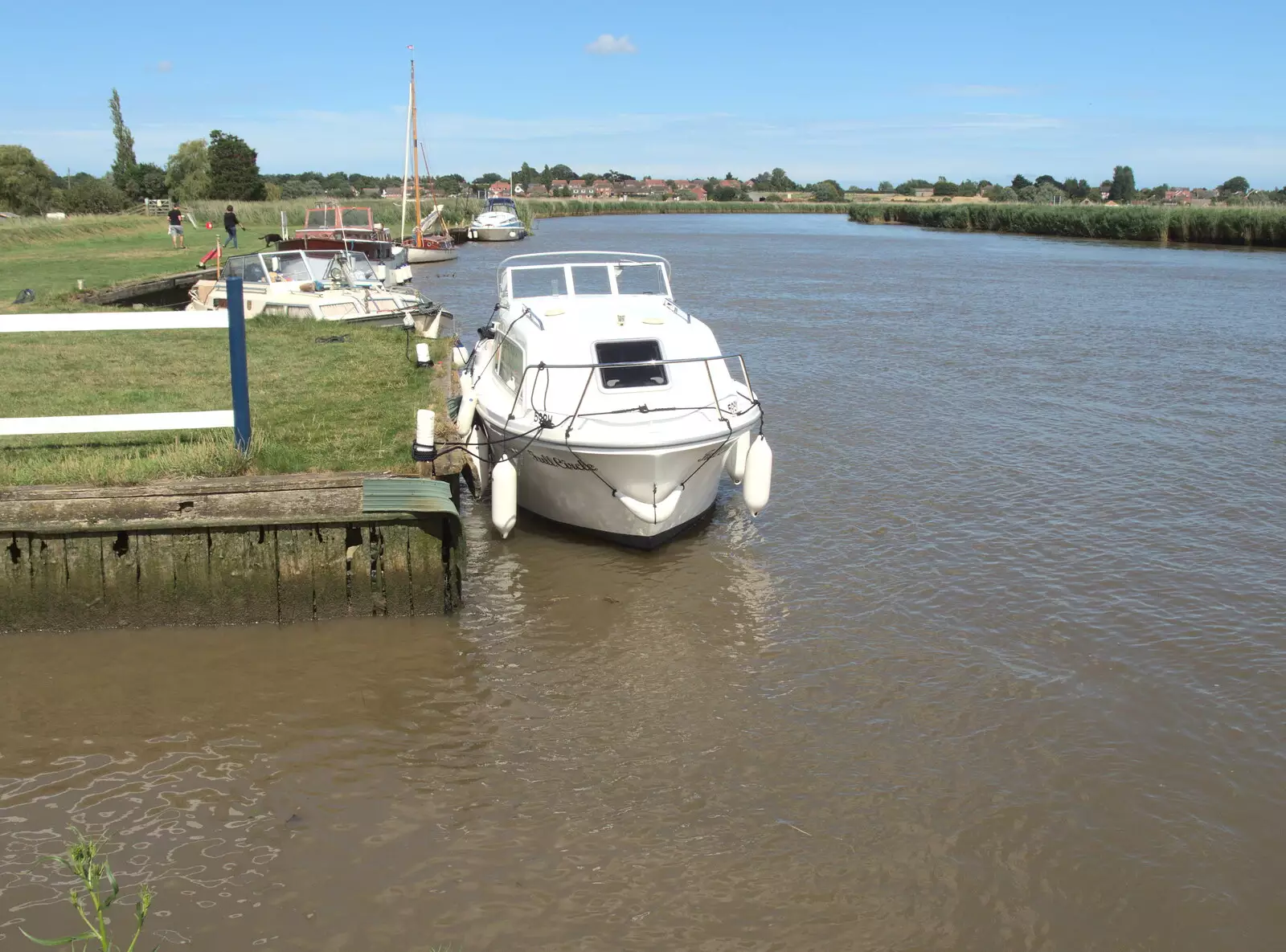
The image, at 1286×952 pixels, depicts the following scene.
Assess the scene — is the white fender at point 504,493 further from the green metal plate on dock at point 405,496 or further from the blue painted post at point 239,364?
the blue painted post at point 239,364

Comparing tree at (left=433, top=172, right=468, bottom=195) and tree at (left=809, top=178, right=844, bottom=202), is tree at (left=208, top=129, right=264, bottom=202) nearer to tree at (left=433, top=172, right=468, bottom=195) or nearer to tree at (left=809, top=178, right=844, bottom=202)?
tree at (left=433, top=172, right=468, bottom=195)

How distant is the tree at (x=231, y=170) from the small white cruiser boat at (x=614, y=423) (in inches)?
2715

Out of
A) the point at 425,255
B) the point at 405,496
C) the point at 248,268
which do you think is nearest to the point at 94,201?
the point at 425,255

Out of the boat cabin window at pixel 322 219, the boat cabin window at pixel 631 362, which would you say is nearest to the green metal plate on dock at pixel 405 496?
the boat cabin window at pixel 631 362

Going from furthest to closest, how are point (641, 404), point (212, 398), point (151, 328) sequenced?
point (212, 398) → point (641, 404) → point (151, 328)

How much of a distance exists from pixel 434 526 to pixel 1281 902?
5.83 m

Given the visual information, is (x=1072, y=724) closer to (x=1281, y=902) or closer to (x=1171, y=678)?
(x=1171, y=678)

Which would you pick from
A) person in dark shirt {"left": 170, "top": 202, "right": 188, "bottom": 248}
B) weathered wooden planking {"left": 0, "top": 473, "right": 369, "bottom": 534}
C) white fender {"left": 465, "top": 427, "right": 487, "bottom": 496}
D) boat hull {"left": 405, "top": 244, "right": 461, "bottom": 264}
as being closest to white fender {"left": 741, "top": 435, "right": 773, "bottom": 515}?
white fender {"left": 465, "top": 427, "right": 487, "bottom": 496}

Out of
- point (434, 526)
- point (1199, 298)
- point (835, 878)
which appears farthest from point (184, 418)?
point (1199, 298)

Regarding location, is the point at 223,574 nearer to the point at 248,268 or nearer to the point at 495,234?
the point at 248,268

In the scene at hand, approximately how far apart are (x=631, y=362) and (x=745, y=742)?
460cm

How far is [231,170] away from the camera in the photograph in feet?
243

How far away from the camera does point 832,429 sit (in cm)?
1559

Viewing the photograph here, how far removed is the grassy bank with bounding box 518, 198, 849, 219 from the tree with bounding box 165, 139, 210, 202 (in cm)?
2853
